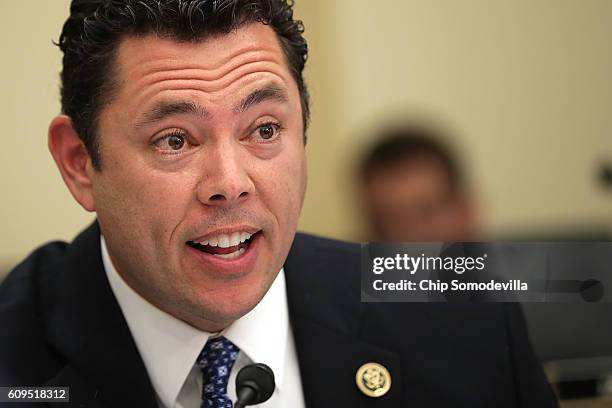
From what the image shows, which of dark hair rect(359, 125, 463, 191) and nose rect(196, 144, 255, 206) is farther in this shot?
dark hair rect(359, 125, 463, 191)

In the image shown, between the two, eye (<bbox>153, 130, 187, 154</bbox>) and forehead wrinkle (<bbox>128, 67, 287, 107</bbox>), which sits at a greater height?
forehead wrinkle (<bbox>128, 67, 287, 107</bbox>)

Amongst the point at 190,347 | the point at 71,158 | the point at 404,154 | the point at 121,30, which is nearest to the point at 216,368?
the point at 190,347

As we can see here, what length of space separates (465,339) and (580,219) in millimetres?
1214

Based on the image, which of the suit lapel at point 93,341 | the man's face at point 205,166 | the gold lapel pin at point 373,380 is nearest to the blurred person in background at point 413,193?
the gold lapel pin at point 373,380

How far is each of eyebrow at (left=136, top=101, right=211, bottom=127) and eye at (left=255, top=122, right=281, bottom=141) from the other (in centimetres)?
9

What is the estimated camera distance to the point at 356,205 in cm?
209

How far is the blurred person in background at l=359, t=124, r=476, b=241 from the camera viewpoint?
6.31 feet

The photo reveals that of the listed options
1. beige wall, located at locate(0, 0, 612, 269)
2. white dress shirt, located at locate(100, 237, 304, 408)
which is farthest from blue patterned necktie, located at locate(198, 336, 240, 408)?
beige wall, located at locate(0, 0, 612, 269)

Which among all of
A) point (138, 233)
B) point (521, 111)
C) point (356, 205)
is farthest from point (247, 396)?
point (521, 111)

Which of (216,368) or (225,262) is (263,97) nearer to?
(225,262)

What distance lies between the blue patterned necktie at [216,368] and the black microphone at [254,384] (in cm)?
13

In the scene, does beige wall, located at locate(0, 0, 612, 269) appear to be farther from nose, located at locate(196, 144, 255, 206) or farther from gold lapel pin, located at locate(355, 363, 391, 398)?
gold lapel pin, located at locate(355, 363, 391, 398)

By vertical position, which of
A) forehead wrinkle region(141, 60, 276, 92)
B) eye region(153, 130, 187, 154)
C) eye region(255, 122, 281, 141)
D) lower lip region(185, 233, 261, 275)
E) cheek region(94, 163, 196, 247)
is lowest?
lower lip region(185, 233, 261, 275)

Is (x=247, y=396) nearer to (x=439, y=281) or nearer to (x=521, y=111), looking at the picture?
(x=439, y=281)
